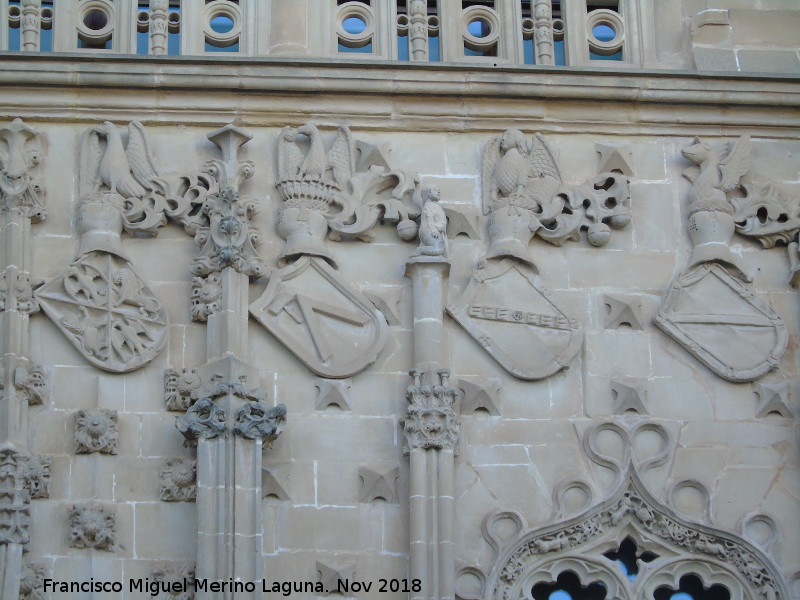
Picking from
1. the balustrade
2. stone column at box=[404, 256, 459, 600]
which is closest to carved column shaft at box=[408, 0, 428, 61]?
the balustrade

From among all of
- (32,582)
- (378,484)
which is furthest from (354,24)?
(32,582)

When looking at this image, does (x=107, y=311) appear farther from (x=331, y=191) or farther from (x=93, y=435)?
(x=331, y=191)

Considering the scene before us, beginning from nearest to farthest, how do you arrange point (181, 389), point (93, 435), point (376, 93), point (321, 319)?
point (93, 435), point (181, 389), point (321, 319), point (376, 93)

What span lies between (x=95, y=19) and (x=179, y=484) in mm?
3475

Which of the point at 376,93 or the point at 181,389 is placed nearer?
the point at 181,389

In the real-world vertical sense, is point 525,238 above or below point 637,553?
above

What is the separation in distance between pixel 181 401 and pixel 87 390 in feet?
1.93

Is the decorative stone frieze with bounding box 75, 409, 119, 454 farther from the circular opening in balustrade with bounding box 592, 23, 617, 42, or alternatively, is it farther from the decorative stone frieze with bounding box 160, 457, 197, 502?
the circular opening in balustrade with bounding box 592, 23, 617, 42

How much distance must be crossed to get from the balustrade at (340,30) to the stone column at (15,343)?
0.90m

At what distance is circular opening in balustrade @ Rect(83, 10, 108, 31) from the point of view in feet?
52.3

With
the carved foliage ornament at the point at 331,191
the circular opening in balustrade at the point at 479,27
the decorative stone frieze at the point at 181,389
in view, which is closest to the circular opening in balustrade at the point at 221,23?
the carved foliage ornament at the point at 331,191

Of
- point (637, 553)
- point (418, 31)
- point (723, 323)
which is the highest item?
point (418, 31)

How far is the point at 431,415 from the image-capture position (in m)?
14.5

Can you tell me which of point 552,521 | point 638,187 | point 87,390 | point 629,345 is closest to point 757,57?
point 638,187
